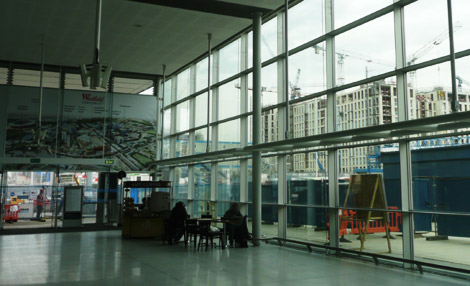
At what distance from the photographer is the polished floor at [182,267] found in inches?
275

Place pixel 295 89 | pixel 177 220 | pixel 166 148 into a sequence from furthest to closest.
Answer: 1. pixel 166 148
2. pixel 177 220
3. pixel 295 89

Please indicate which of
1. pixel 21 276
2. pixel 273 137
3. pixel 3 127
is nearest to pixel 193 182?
pixel 273 137

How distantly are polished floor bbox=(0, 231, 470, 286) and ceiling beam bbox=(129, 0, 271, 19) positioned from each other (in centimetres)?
684

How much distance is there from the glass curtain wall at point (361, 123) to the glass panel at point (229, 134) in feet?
0.24

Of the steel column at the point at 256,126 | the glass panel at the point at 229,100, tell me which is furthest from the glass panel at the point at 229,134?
the steel column at the point at 256,126

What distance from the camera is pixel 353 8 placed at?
9891 mm

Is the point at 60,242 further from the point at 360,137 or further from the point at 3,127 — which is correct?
the point at 360,137

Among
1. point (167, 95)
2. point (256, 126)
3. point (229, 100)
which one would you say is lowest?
point (256, 126)

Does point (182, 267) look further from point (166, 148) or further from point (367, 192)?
point (166, 148)

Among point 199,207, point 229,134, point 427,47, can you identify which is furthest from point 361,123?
point 199,207

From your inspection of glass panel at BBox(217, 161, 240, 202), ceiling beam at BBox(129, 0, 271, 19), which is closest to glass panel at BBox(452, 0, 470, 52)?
ceiling beam at BBox(129, 0, 271, 19)

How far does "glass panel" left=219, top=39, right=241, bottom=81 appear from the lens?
14.9m

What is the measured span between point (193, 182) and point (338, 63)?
974 cm

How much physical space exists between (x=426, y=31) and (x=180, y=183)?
1336 centimetres
